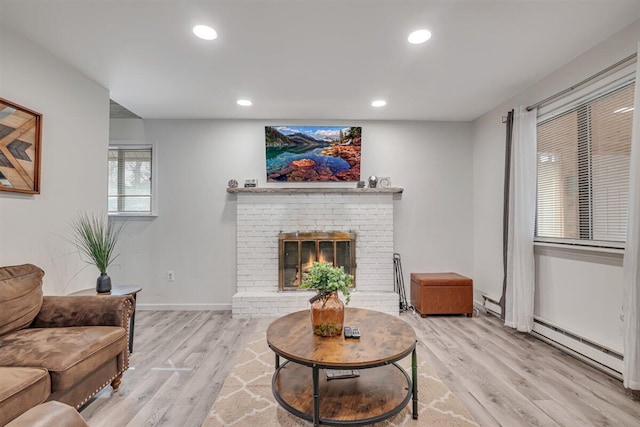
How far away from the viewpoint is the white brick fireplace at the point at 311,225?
4094 mm

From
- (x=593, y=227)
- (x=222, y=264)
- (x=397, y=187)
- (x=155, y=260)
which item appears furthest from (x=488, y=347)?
(x=155, y=260)

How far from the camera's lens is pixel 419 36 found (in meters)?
2.30

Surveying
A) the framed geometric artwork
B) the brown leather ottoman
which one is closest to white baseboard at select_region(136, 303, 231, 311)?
the framed geometric artwork

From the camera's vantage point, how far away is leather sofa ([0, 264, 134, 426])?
1.50 metres

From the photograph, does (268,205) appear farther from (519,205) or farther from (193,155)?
(519,205)

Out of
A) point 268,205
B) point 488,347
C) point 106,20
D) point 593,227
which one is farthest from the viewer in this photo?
point 268,205

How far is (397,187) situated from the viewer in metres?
4.28

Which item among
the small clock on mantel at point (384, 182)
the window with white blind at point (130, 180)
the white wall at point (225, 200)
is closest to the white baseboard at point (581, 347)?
the white wall at point (225, 200)

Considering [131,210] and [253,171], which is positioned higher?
[253,171]

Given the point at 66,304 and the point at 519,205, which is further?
the point at 519,205

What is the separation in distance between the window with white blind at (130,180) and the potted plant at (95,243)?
3.21 ft

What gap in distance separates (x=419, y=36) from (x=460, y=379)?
2.60 metres

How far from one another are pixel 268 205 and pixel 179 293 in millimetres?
1711

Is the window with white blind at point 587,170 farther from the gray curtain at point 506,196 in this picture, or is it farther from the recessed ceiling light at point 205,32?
the recessed ceiling light at point 205,32
